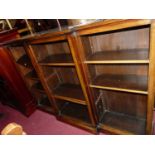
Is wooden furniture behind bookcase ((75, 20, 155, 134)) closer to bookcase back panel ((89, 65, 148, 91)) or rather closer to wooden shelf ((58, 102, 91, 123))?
bookcase back panel ((89, 65, 148, 91))

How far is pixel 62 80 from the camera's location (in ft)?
7.38

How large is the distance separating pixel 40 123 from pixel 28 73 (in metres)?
0.97

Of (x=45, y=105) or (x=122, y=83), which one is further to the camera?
(x=45, y=105)

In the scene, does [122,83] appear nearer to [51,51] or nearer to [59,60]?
[59,60]

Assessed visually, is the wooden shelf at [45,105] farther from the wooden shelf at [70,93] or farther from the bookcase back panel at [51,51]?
the bookcase back panel at [51,51]

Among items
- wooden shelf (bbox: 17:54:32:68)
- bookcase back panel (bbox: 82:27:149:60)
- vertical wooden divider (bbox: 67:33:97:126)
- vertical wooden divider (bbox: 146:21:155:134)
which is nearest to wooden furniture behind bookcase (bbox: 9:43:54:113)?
wooden shelf (bbox: 17:54:32:68)

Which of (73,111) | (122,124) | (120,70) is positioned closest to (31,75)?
(73,111)

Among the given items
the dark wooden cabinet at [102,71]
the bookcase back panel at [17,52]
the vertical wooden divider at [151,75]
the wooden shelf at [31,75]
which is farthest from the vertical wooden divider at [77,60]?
the bookcase back panel at [17,52]

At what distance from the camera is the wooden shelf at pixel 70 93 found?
5.90 feet
